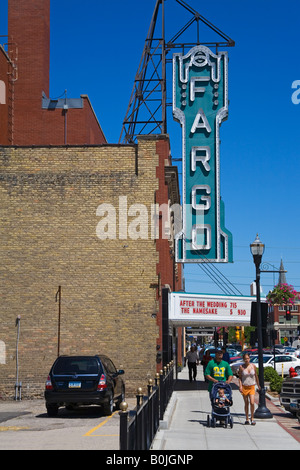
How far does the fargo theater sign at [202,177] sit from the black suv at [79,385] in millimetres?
12759

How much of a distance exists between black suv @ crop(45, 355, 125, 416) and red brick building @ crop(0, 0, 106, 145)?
21.2 m

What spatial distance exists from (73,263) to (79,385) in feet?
24.7

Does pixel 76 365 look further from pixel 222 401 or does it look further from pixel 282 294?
pixel 282 294

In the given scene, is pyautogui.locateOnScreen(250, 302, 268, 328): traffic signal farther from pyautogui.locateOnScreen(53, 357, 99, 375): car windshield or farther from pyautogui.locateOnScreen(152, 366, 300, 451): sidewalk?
pyautogui.locateOnScreen(53, 357, 99, 375): car windshield

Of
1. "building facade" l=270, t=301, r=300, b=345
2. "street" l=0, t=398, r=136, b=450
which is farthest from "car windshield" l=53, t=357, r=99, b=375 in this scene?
"building facade" l=270, t=301, r=300, b=345

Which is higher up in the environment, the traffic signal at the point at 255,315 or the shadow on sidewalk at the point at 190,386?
the traffic signal at the point at 255,315

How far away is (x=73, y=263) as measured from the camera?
24672mm

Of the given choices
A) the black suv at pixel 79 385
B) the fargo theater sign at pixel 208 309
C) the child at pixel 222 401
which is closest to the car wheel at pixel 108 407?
the black suv at pixel 79 385

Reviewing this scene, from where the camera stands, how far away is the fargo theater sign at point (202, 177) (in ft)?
99.3

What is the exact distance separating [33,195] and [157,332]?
6823 mm

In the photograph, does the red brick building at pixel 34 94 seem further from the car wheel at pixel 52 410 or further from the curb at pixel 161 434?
the curb at pixel 161 434

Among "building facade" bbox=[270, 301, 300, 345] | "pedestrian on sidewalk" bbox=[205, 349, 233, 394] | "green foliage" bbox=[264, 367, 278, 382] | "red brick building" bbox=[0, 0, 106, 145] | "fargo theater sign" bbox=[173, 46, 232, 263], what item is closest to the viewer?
"pedestrian on sidewalk" bbox=[205, 349, 233, 394]

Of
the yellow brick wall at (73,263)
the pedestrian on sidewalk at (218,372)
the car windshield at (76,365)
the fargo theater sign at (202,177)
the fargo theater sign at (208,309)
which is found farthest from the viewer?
the fargo theater sign at (202,177)

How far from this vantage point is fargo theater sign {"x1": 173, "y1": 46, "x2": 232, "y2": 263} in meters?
30.3
